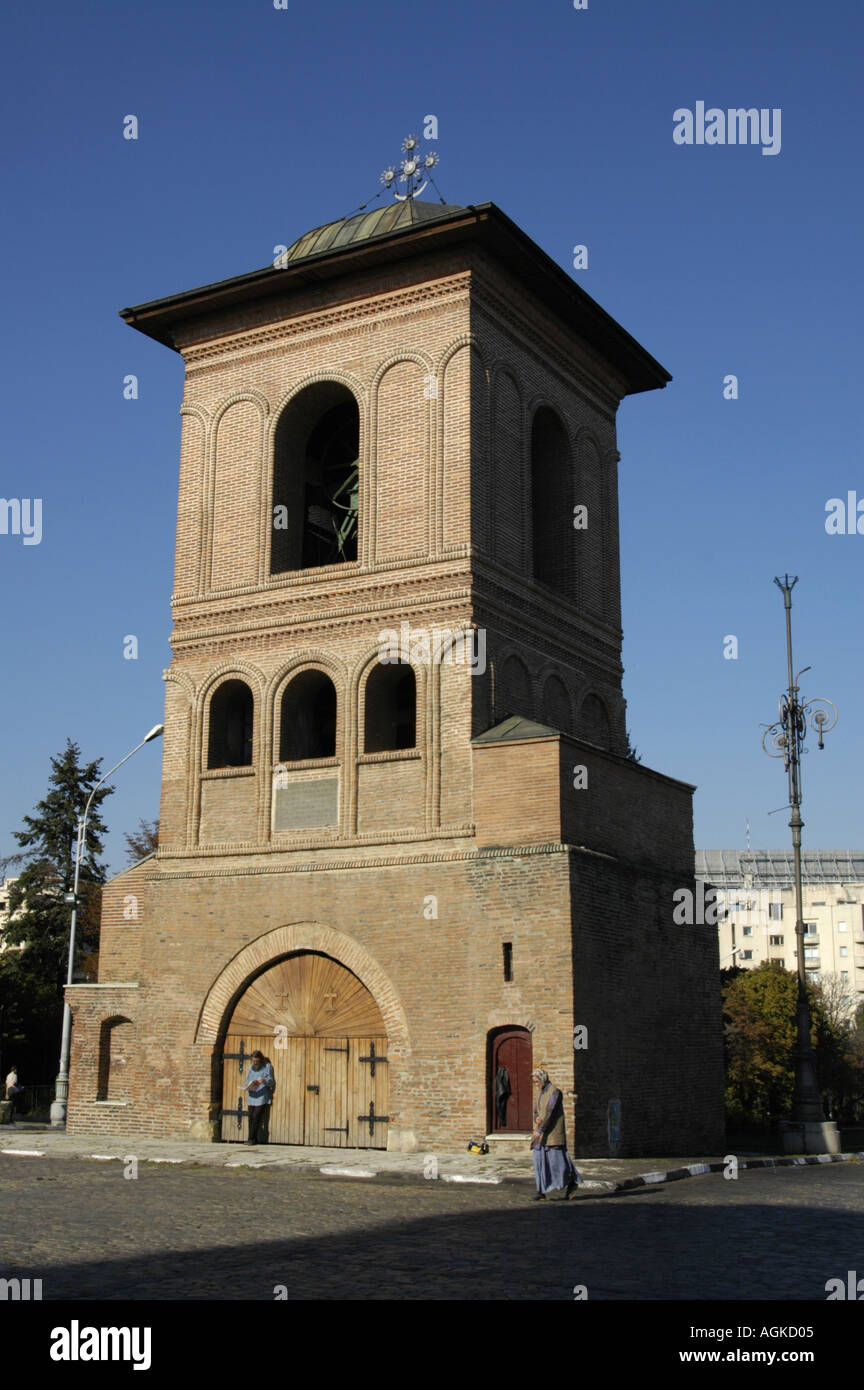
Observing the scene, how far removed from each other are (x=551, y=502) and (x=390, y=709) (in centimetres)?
553

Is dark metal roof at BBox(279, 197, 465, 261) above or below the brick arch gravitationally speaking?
above

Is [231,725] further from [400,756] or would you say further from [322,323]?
[322,323]

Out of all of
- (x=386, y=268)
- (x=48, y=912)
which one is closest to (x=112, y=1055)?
(x=386, y=268)

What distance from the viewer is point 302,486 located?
80.2 ft

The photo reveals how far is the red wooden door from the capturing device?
1855cm

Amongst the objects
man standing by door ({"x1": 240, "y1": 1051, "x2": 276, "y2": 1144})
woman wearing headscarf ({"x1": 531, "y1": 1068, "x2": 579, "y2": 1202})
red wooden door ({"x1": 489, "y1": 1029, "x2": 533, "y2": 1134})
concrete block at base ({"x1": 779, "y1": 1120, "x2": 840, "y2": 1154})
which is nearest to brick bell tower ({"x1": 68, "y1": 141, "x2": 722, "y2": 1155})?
red wooden door ({"x1": 489, "y1": 1029, "x2": 533, "y2": 1134})

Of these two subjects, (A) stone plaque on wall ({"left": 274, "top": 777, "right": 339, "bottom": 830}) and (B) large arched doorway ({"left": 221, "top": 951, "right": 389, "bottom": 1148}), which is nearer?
(B) large arched doorway ({"left": 221, "top": 951, "right": 389, "bottom": 1148})

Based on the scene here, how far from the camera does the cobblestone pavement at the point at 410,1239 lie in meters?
8.79

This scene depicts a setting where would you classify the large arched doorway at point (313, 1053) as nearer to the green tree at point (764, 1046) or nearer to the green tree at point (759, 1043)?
the green tree at point (764, 1046)

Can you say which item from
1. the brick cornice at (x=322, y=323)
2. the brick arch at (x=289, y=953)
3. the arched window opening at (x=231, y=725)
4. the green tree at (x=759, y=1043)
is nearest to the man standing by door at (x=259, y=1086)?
the brick arch at (x=289, y=953)

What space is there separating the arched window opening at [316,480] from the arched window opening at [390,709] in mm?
2554

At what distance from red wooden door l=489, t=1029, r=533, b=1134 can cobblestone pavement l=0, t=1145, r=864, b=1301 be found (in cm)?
283

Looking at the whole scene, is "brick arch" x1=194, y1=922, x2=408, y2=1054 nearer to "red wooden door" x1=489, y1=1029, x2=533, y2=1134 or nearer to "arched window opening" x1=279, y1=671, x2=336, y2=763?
"red wooden door" x1=489, y1=1029, x2=533, y2=1134

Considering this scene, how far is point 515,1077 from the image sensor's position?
18.7m
